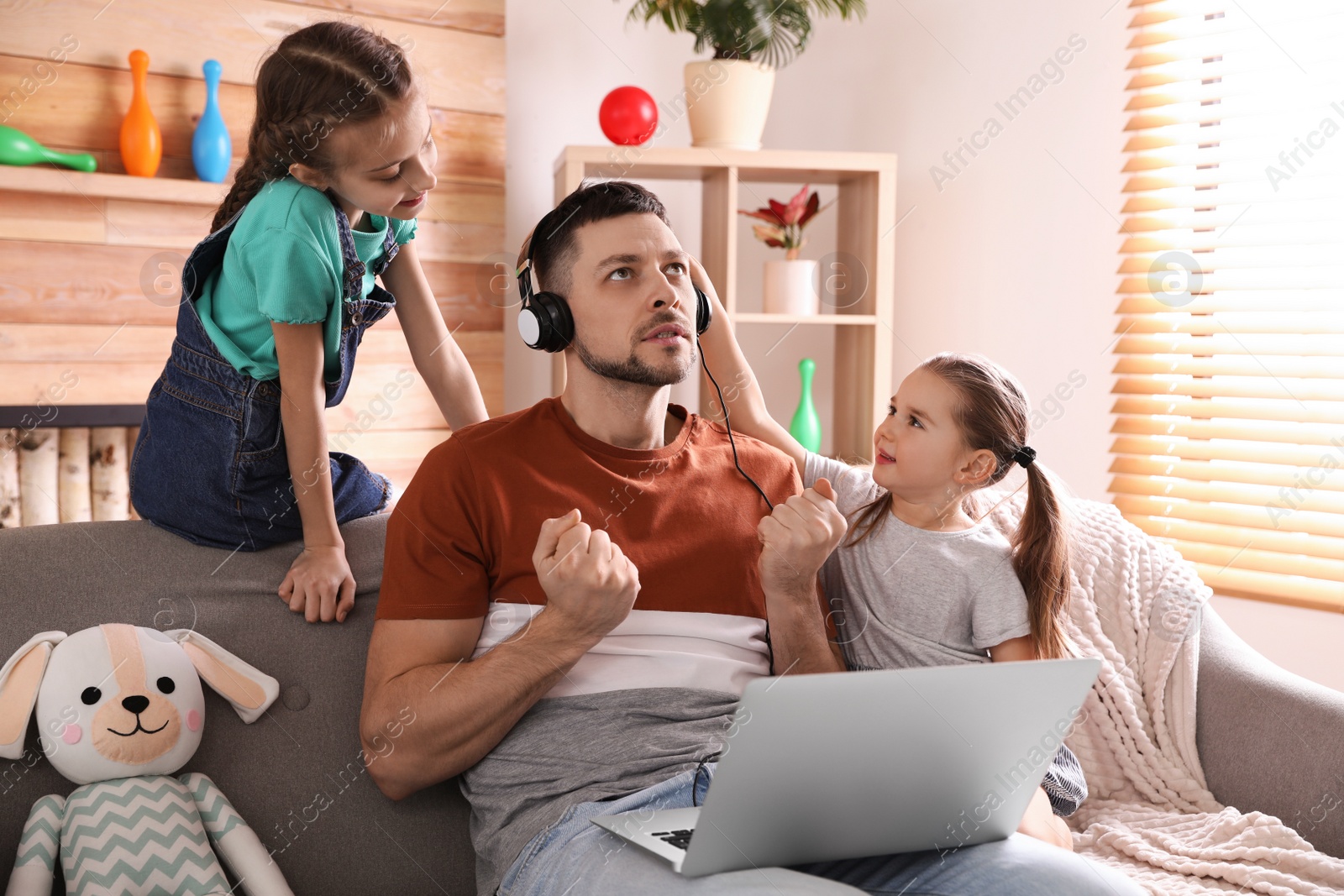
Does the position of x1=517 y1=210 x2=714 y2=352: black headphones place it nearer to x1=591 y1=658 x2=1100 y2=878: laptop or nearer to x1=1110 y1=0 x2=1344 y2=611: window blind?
x1=591 y1=658 x2=1100 y2=878: laptop

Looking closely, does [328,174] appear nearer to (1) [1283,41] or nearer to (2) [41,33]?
(2) [41,33]

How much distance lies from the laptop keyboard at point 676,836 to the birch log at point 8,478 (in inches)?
78.6

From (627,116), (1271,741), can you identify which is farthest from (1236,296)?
(627,116)

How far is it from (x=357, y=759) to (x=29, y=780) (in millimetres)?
344

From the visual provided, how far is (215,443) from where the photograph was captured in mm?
1373

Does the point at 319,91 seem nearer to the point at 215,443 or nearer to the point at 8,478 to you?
the point at 215,443

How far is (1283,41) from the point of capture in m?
2.23

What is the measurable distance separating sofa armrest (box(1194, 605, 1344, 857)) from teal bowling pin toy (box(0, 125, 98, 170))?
7.84ft

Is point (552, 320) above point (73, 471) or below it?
above

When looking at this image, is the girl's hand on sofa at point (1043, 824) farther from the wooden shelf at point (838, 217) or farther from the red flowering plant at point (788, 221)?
the red flowering plant at point (788, 221)


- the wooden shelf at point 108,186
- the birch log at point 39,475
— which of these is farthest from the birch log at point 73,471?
the wooden shelf at point 108,186

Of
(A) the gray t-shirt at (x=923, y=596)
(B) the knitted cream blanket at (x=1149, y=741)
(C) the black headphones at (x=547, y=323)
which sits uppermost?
(C) the black headphones at (x=547, y=323)

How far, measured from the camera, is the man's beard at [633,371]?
1.36m

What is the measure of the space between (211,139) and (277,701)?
5.38ft
